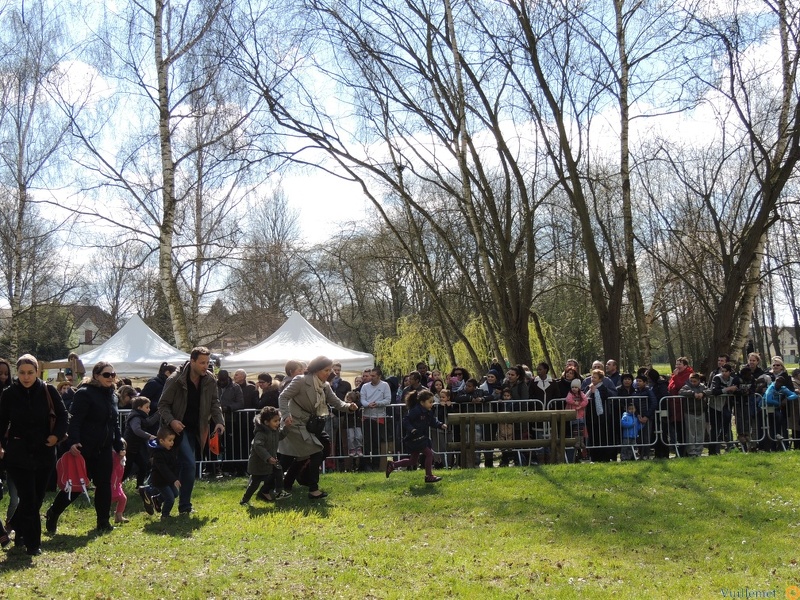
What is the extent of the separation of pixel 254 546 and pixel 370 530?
1361 millimetres

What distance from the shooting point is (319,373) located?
32.9 ft

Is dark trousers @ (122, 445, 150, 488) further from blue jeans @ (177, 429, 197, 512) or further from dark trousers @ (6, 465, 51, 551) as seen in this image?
dark trousers @ (6, 465, 51, 551)

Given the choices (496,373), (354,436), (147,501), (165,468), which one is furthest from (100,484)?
(496,373)

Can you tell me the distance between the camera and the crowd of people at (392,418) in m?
9.15

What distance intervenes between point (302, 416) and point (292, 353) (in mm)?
12057

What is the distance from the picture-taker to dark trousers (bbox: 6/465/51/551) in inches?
285

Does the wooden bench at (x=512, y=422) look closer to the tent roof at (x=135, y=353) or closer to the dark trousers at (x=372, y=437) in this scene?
the dark trousers at (x=372, y=437)

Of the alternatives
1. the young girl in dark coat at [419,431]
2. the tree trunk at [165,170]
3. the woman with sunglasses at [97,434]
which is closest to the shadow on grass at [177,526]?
the woman with sunglasses at [97,434]

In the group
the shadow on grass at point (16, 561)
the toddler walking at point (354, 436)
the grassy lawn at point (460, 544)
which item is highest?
the toddler walking at point (354, 436)

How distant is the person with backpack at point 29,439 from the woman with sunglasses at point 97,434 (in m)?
0.59

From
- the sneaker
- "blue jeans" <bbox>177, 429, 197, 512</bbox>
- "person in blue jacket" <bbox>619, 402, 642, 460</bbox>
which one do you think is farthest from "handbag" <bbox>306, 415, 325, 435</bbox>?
"person in blue jacket" <bbox>619, 402, 642, 460</bbox>

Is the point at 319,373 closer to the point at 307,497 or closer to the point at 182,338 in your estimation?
the point at 307,497

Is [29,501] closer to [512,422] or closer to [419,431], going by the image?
[419,431]

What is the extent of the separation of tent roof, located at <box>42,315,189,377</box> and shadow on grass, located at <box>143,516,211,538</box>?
13485 mm
